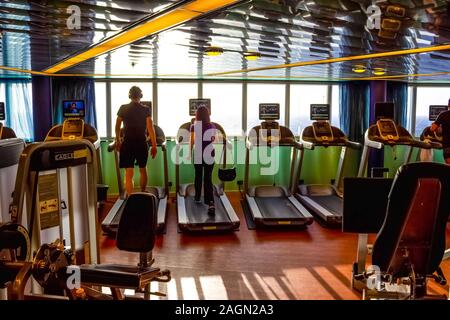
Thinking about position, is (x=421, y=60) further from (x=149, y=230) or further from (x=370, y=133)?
(x=149, y=230)

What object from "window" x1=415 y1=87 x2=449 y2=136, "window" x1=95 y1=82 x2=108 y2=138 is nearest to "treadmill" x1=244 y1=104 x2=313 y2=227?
"window" x1=95 y1=82 x2=108 y2=138

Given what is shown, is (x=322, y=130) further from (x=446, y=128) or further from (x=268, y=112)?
(x=446, y=128)

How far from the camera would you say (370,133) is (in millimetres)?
7172

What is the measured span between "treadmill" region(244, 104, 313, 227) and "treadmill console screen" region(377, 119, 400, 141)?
1385 mm

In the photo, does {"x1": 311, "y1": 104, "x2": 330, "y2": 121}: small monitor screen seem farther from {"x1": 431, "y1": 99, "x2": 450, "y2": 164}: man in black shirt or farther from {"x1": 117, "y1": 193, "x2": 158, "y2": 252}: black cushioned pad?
{"x1": 117, "y1": 193, "x2": 158, "y2": 252}: black cushioned pad

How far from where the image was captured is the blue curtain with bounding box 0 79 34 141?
29.9ft

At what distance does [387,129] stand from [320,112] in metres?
1.17

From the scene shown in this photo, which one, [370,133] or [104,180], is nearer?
[370,133]

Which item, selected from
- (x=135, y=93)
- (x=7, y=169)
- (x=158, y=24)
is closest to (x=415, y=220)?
(x=7, y=169)

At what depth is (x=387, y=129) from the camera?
7270 millimetres

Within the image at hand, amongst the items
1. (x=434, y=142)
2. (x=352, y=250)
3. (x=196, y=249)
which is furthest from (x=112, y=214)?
(x=434, y=142)

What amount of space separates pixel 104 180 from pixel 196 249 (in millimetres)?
3640

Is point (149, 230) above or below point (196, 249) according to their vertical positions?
above

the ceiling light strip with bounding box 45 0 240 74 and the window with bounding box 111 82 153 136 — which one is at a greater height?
the ceiling light strip with bounding box 45 0 240 74
